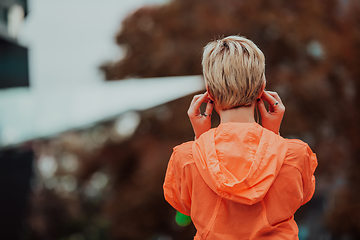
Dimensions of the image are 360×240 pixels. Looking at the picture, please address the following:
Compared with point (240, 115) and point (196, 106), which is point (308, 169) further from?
point (196, 106)

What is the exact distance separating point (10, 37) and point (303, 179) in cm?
590

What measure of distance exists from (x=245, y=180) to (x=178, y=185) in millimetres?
231

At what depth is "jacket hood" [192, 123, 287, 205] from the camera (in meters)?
0.94

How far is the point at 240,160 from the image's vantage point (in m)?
0.98

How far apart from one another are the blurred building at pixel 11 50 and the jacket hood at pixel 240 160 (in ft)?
17.7

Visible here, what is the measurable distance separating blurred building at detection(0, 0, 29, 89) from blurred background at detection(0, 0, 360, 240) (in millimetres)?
18

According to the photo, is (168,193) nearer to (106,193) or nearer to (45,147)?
(106,193)

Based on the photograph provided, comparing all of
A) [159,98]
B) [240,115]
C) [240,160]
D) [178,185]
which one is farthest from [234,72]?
[159,98]

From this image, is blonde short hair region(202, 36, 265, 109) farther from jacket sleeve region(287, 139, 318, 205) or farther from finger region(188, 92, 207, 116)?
jacket sleeve region(287, 139, 318, 205)

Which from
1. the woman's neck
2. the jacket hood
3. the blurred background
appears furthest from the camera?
the blurred background

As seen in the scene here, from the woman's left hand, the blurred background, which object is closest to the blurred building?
the blurred background

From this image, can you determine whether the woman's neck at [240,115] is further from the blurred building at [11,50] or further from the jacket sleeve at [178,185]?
the blurred building at [11,50]

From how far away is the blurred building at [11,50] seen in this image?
5566 mm

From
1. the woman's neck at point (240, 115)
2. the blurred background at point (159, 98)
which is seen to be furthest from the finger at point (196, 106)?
the blurred background at point (159, 98)
